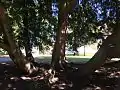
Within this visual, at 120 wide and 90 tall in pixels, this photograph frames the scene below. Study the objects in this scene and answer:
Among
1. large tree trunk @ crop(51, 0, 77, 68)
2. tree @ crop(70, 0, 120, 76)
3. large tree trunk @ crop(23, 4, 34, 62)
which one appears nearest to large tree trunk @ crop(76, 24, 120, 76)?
tree @ crop(70, 0, 120, 76)

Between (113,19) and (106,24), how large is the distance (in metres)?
0.49

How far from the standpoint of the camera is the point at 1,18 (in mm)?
11328

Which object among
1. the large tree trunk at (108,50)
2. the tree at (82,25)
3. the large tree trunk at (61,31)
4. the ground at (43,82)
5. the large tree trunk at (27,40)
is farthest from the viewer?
the tree at (82,25)

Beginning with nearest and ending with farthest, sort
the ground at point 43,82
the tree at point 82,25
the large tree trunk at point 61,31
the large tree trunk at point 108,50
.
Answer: the large tree trunk at point 108,50
the ground at point 43,82
the large tree trunk at point 61,31
the tree at point 82,25

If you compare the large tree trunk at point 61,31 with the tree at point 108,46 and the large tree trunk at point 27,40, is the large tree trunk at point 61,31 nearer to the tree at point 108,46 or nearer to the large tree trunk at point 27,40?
the tree at point 108,46

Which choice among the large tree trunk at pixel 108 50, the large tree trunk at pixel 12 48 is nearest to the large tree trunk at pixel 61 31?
the large tree trunk at pixel 12 48

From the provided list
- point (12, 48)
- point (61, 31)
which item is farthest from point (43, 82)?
point (61, 31)

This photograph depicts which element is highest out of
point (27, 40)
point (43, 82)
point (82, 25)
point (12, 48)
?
point (82, 25)

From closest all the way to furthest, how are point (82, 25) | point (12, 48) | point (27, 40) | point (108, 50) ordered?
point (108, 50) → point (12, 48) → point (27, 40) → point (82, 25)

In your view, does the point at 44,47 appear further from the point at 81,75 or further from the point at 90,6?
the point at 81,75

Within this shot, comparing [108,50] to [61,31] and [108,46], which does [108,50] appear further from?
[61,31]

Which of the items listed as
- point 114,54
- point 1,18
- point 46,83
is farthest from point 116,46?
point 1,18

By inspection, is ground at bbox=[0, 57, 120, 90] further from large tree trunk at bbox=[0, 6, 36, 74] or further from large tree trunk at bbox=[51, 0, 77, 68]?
large tree trunk at bbox=[51, 0, 77, 68]

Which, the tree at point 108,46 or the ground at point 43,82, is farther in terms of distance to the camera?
the ground at point 43,82
